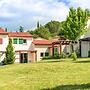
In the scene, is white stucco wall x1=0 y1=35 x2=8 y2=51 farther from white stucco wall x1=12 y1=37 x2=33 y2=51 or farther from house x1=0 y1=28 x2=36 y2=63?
white stucco wall x1=12 y1=37 x2=33 y2=51

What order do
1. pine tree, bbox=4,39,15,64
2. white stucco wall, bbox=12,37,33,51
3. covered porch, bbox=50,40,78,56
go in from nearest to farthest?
pine tree, bbox=4,39,15,64, white stucco wall, bbox=12,37,33,51, covered porch, bbox=50,40,78,56

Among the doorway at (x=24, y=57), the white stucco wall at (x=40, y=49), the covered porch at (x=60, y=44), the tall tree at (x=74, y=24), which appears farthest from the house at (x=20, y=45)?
the tall tree at (x=74, y=24)

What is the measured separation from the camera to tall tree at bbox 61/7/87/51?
198 feet

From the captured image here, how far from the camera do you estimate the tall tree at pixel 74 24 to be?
60281 millimetres

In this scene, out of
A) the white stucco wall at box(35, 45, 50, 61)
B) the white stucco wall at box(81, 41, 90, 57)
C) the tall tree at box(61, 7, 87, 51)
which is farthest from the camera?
the white stucco wall at box(35, 45, 50, 61)

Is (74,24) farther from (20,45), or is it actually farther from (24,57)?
(24,57)

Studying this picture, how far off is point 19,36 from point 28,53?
387cm

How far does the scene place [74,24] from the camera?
199 ft

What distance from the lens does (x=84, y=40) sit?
6309 cm

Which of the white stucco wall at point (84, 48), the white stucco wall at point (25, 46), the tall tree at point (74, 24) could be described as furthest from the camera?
the white stucco wall at point (25, 46)

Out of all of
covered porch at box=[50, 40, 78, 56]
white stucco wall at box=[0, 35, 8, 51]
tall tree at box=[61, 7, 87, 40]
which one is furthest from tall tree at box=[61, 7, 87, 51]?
white stucco wall at box=[0, 35, 8, 51]

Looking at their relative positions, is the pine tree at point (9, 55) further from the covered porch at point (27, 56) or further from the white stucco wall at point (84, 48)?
the white stucco wall at point (84, 48)

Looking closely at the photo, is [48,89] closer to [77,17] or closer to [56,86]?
[56,86]

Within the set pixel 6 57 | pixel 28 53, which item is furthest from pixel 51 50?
pixel 6 57
